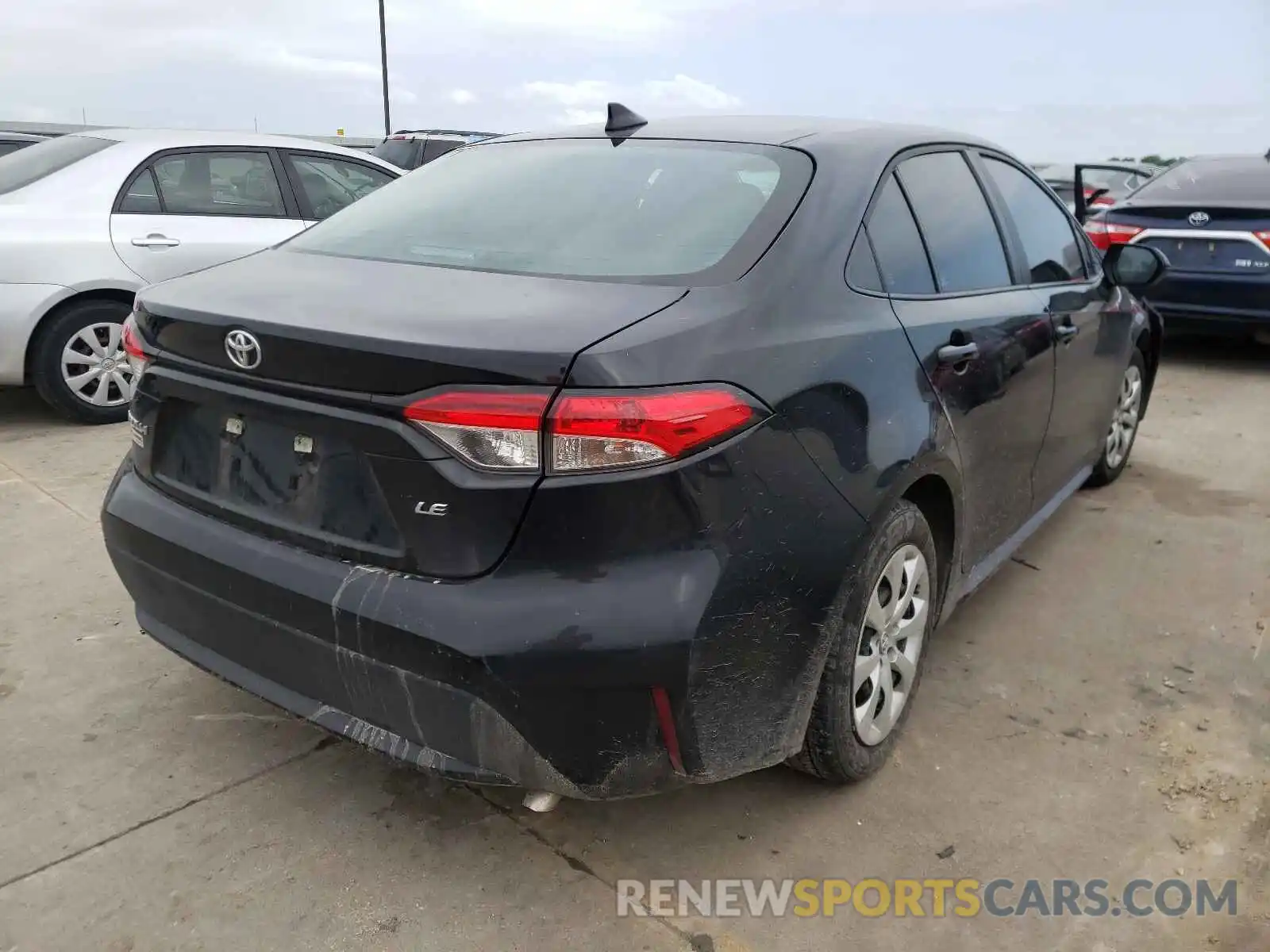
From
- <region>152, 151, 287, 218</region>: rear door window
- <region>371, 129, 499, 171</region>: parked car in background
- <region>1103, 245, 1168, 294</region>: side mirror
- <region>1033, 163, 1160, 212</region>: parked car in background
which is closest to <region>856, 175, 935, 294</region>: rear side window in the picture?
<region>1103, 245, 1168, 294</region>: side mirror

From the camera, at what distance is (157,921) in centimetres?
209

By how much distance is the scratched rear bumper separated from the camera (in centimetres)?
185

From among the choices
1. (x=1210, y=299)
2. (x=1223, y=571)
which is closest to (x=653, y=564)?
(x=1223, y=571)

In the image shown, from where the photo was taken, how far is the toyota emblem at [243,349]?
80.2 inches

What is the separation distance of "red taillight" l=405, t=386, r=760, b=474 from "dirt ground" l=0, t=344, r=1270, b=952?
100 centimetres

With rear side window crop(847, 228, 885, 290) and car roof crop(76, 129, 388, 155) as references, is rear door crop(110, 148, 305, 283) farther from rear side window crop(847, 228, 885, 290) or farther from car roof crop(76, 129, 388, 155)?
rear side window crop(847, 228, 885, 290)

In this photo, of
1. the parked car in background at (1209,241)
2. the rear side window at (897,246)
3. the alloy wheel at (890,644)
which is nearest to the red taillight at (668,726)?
the alloy wheel at (890,644)

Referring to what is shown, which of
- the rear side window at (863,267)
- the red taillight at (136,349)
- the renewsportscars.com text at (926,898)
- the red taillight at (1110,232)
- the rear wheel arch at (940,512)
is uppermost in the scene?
the rear side window at (863,267)

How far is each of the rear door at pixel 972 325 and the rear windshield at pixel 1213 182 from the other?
16.7ft

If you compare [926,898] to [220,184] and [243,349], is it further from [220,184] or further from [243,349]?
[220,184]

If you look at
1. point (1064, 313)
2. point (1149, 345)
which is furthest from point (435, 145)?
point (1064, 313)

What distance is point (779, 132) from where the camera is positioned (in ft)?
9.04

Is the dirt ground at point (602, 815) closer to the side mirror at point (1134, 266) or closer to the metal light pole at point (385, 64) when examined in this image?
the side mirror at point (1134, 266)

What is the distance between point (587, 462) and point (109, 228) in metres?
4.58
